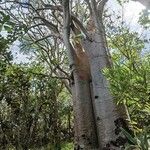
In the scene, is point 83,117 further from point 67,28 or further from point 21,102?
point 21,102

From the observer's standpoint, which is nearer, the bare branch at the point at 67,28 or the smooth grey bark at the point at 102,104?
the smooth grey bark at the point at 102,104

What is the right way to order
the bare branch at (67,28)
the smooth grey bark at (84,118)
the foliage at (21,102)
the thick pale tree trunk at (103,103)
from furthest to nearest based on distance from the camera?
the foliage at (21,102)
the bare branch at (67,28)
the smooth grey bark at (84,118)
the thick pale tree trunk at (103,103)

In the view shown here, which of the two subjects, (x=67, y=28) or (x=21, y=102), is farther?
(x=21, y=102)

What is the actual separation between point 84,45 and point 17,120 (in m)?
2.62

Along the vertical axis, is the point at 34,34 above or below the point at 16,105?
above

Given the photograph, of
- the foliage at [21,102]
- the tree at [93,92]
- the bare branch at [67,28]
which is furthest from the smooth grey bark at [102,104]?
the foliage at [21,102]

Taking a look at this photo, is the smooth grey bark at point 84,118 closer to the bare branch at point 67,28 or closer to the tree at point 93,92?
the tree at point 93,92

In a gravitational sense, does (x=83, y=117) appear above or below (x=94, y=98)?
below

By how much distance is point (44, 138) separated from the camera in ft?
38.6

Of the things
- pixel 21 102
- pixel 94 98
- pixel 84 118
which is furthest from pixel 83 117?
pixel 21 102

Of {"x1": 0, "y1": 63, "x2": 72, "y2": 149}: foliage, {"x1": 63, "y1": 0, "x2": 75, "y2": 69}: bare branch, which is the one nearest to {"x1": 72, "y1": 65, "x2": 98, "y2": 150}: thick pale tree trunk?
{"x1": 63, "y1": 0, "x2": 75, "y2": 69}: bare branch

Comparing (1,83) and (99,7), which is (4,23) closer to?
(99,7)

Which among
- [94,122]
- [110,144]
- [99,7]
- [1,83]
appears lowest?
[110,144]

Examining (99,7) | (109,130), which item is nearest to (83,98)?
(109,130)
